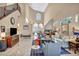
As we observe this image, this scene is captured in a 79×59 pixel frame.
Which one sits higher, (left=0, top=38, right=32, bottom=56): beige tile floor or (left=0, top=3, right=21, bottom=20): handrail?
(left=0, top=3, right=21, bottom=20): handrail

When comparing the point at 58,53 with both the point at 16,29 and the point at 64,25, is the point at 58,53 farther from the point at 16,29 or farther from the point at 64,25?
the point at 16,29

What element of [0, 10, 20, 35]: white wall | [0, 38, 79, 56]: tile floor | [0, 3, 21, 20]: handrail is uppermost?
[0, 3, 21, 20]: handrail

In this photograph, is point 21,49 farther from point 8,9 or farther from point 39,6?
point 39,6

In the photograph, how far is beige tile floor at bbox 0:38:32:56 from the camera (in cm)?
237

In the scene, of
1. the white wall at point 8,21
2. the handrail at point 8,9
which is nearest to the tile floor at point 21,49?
the white wall at point 8,21

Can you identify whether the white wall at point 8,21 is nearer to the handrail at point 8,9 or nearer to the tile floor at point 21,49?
the handrail at point 8,9

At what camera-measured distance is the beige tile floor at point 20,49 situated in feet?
7.77

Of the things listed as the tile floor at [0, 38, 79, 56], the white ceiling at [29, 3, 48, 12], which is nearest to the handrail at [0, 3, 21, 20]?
the white ceiling at [29, 3, 48, 12]

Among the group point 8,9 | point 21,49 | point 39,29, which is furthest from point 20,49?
point 8,9

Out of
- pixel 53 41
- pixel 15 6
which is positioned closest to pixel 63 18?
pixel 53 41

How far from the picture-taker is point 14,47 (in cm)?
239

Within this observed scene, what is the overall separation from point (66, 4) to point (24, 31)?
1.07 m

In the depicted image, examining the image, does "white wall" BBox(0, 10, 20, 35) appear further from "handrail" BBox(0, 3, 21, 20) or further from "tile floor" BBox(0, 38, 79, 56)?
"tile floor" BBox(0, 38, 79, 56)

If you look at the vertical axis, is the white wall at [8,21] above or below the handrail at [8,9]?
below
